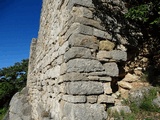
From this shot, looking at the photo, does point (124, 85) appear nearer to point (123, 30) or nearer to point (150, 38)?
point (123, 30)

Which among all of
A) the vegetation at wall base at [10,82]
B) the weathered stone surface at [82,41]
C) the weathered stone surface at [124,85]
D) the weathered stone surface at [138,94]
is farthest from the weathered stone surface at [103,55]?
the vegetation at wall base at [10,82]

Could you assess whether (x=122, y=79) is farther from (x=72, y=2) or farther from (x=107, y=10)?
(x=72, y=2)

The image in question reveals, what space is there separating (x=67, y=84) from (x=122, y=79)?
1.01 meters

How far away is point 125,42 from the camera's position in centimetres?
291

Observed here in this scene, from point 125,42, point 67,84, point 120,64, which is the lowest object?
point 67,84

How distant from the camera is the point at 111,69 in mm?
2570

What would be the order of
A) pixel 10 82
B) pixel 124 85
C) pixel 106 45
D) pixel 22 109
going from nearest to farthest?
pixel 106 45 < pixel 124 85 < pixel 22 109 < pixel 10 82

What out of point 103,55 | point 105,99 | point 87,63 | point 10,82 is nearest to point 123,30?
point 103,55

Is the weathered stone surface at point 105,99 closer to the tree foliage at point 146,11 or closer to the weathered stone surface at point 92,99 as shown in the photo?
the weathered stone surface at point 92,99

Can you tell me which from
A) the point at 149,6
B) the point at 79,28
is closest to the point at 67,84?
the point at 79,28

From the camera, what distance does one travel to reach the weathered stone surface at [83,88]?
2.26 m

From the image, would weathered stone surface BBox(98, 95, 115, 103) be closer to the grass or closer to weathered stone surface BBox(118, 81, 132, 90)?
the grass

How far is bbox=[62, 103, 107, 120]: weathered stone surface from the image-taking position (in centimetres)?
217

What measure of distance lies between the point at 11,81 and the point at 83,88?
16.2 m
